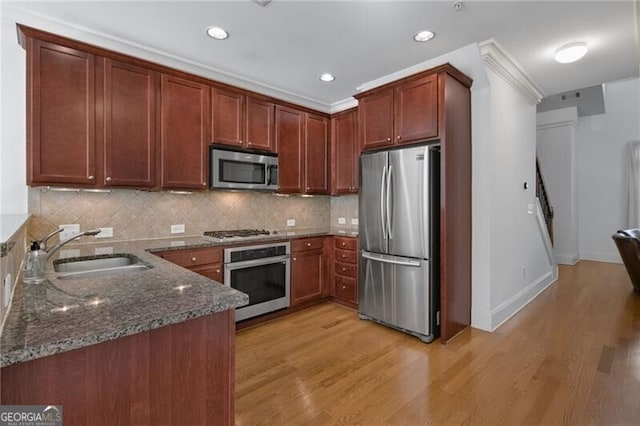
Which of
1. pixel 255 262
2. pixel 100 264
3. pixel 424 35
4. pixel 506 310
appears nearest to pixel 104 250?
pixel 100 264

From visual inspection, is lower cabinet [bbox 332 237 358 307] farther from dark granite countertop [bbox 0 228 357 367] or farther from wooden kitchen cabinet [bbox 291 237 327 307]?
dark granite countertop [bbox 0 228 357 367]

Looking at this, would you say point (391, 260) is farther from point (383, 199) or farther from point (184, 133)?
point (184, 133)

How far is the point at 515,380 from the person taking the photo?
2.29m

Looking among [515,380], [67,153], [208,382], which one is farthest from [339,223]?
[208,382]

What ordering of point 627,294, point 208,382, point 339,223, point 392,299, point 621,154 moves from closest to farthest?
1. point 208,382
2. point 392,299
3. point 627,294
4. point 339,223
5. point 621,154

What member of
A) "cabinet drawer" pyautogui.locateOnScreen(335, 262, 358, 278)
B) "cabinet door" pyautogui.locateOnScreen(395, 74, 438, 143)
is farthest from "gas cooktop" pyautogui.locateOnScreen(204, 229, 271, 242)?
"cabinet door" pyautogui.locateOnScreen(395, 74, 438, 143)

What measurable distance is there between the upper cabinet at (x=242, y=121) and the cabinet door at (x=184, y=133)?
131mm

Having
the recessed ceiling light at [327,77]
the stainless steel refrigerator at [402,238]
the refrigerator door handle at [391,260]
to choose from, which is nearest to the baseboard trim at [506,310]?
the stainless steel refrigerator at [402,238]

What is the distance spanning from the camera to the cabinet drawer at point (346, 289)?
12.6ft

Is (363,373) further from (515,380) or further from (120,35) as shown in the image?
(120,35)

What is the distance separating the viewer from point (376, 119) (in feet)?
11.3

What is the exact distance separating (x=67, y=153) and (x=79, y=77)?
0.63 meters

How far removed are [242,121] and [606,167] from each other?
7.52 meters

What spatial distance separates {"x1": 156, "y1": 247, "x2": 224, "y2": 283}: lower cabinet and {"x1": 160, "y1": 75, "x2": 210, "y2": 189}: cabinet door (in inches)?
27.1
